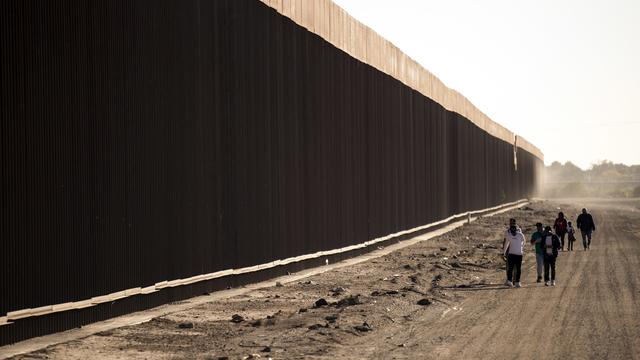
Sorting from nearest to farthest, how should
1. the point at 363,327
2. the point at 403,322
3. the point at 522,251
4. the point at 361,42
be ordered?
the point at 363,327 → the point at 403,322 → the point at 522,251 → the point at 361,42

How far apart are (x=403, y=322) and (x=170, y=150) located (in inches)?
202

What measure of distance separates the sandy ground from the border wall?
104cm

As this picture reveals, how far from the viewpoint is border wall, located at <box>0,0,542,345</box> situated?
1441 cm

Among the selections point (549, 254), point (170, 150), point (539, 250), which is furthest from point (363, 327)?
point (539, 250)

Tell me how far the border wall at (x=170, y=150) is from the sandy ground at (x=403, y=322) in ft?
3.40

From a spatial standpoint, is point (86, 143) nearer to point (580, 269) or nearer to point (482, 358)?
point (482, 358)

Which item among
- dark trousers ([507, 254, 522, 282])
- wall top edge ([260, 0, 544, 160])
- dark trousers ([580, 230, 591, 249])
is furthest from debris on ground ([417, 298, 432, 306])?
dark trousers ([580, 230, 591, 249])

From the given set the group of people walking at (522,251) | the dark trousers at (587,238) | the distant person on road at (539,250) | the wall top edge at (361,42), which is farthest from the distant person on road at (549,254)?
Answer: the dark trousers at (587,238)

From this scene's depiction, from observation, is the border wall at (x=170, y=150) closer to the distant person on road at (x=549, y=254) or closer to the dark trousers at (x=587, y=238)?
the distant person on road at (x=549, y=254)

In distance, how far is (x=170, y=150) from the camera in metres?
19.2

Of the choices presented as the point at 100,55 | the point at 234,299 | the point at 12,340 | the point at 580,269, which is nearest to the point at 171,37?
the point at 100,55

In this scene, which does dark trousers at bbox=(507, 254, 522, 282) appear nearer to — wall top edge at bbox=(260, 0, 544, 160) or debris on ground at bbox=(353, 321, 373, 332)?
wall top edge at bbox=(260, 0, 544, 160)

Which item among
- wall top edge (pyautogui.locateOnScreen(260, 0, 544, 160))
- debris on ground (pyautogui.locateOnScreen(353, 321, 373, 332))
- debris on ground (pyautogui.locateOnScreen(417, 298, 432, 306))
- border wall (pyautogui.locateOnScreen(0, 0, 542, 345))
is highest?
wall top edge (pyautogui.locateOnScreen(260, 0, 544, 160))

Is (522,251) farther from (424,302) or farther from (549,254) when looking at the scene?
(424,302)
